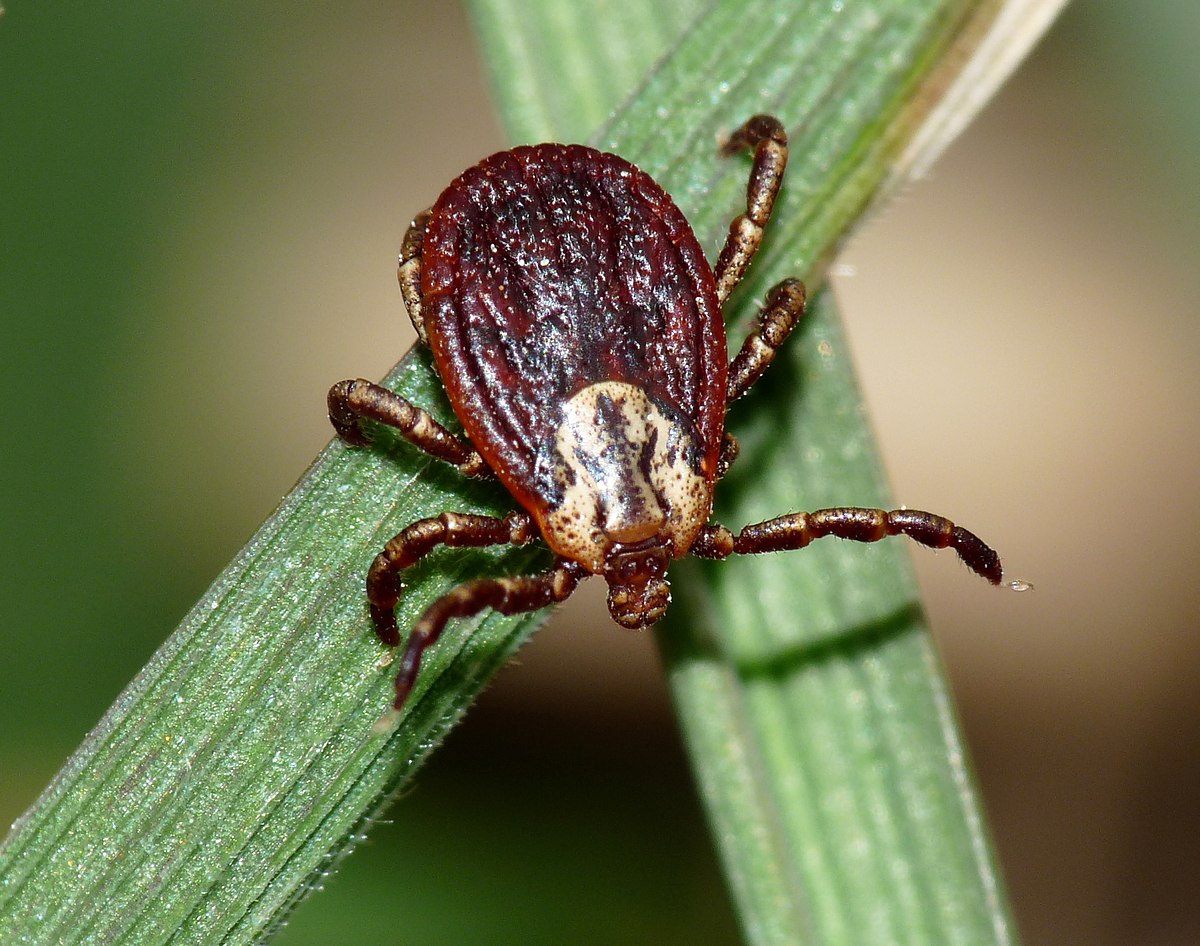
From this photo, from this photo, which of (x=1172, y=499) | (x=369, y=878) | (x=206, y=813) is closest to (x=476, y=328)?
(x=206, y=813)

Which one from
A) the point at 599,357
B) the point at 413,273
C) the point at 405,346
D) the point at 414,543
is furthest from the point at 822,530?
the point at 405,346

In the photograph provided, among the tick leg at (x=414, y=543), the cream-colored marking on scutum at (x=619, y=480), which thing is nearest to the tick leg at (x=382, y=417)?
the tick leg at (x=414, y=543)

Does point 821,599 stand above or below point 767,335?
below

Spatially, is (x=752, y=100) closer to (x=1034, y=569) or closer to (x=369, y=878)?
(x=369, y=878)

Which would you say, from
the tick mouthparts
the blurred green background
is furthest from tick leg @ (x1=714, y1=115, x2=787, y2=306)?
the blurred green background

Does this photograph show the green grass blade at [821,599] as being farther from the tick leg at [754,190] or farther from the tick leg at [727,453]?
the tick leg at [727,453]

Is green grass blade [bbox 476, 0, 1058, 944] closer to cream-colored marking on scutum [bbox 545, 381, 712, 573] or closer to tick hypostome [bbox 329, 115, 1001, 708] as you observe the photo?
tick hypostome [bbox 329, 115, 1001, 708]

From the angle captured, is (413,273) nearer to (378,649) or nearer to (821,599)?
(378,649)
